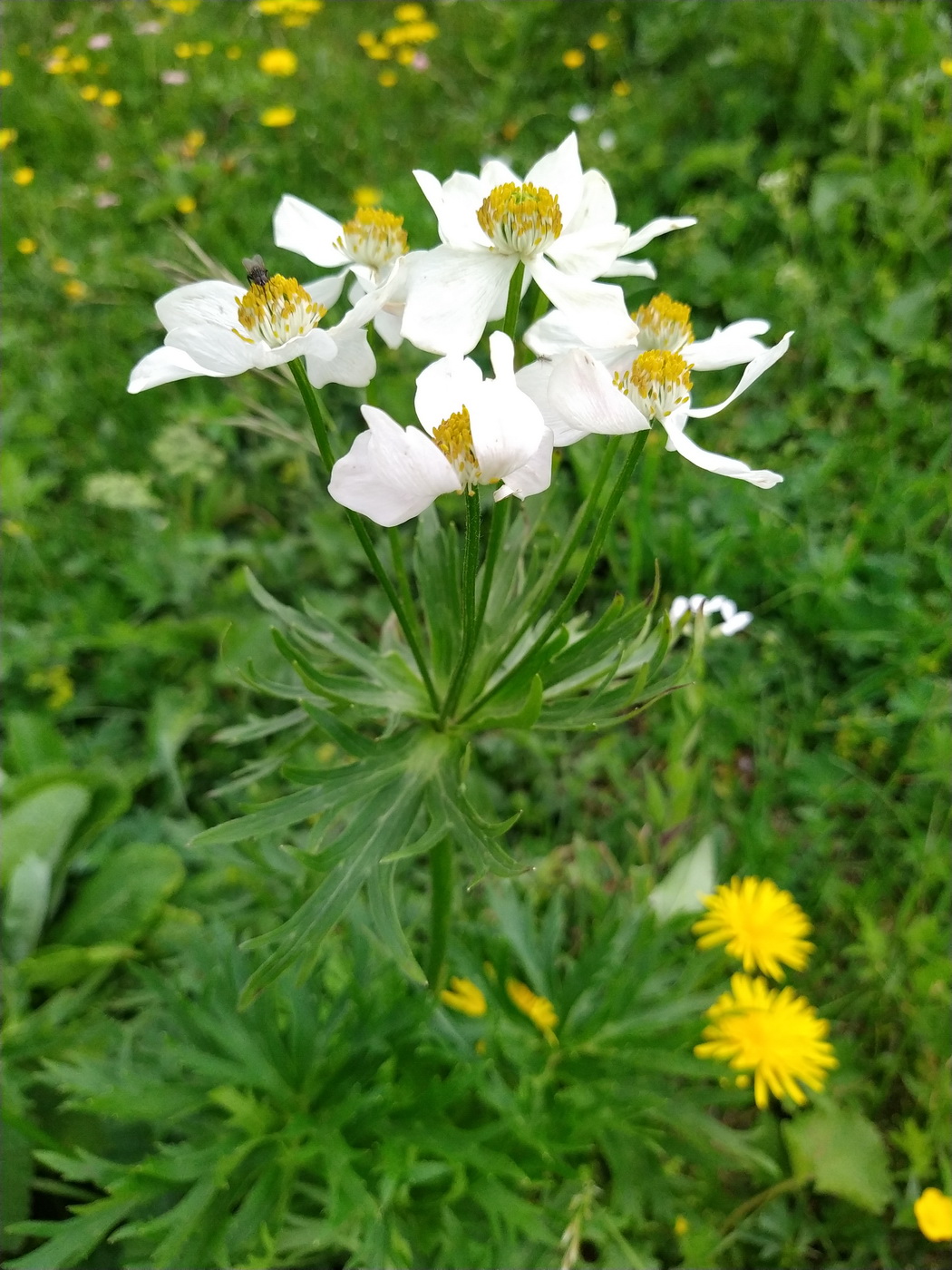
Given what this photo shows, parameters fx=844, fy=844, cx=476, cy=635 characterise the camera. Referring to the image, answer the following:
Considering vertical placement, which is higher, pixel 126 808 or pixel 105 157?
pixel 105 157

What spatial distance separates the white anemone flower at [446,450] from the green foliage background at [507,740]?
0.38 metres

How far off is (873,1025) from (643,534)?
117 centimetres

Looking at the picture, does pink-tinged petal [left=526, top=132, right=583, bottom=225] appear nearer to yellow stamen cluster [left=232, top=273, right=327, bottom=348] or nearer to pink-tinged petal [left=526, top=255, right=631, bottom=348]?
pink-tinged petal [left=526, top=255, right=631, bottom=348]

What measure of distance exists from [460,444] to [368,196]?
8.15 ft

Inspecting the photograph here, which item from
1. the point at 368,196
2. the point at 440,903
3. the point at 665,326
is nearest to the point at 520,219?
the point at 665,326

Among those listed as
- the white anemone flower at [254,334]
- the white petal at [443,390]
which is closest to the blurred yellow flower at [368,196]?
the white anemone flower at [254,334]

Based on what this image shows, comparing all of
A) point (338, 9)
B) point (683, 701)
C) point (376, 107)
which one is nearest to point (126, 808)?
point (683, 701)

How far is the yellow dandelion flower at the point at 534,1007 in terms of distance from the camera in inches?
57.0

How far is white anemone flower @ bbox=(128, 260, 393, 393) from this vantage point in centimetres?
79

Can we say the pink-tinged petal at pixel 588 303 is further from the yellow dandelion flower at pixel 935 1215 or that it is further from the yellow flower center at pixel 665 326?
the yellow dandelion flower at pixel 935 1215

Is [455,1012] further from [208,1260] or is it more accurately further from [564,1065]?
[208,1260]

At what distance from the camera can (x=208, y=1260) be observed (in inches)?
46.1

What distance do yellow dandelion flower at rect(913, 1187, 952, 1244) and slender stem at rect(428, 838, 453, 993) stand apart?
37.1 inches

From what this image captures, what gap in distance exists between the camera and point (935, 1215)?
1423 mm
